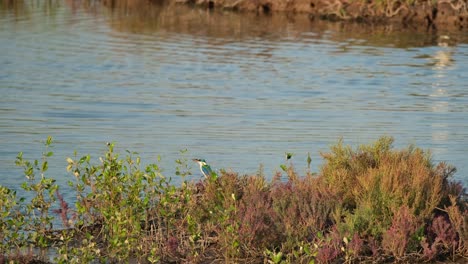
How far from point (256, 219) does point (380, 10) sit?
2984 cm

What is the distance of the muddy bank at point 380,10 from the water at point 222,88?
6.47 ft

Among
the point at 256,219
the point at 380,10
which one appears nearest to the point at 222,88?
the point at 256,219

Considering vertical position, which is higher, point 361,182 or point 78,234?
point 361,182

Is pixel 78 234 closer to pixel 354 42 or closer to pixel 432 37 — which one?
pixel 354 42

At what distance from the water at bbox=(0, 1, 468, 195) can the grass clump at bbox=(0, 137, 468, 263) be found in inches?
112

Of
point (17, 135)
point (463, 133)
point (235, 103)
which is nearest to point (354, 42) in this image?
point (235, 103)

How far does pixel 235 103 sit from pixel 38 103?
3.43 meters

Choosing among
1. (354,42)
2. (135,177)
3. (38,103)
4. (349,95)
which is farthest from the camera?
(354,42)

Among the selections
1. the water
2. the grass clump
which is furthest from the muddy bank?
the grass clump

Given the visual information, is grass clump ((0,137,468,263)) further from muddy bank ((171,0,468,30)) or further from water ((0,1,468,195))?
muddy bank ((171,0,468,30))

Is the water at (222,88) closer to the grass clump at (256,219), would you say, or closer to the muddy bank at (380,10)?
the muddy bank at (380,10)

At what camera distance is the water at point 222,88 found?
15.2 meters

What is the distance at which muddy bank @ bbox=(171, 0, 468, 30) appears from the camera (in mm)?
36562

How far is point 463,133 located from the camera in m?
16.6
